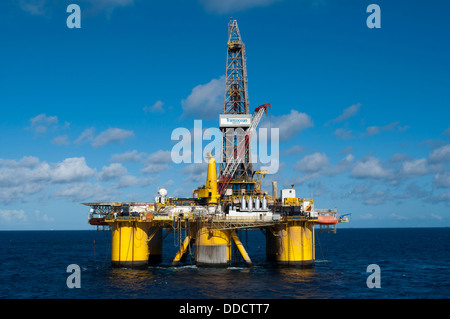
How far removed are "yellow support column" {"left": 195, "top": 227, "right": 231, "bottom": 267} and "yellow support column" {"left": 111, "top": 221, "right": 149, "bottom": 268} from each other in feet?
24.4

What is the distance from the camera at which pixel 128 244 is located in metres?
51.1

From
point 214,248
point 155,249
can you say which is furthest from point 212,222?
point 155,249

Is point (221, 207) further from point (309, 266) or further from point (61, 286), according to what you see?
point (61, 286)

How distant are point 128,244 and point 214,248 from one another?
10616mm

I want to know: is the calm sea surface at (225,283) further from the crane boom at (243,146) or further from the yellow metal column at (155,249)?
the crane boom at (243,146)

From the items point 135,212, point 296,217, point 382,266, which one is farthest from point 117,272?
point 382,266

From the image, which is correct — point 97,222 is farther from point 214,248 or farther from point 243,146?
point 243,146

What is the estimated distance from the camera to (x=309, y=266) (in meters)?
51.6

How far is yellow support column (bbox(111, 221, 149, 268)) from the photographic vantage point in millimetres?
50938

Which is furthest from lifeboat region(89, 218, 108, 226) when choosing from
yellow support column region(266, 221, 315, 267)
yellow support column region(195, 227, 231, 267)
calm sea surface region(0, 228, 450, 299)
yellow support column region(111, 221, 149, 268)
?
yellow support column region(266, 221, 315, 267)

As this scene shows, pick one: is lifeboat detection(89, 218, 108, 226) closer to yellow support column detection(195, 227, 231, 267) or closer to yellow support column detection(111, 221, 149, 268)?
yellow support column detection(111, 221, 149, 268)

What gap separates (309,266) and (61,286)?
2890 cm

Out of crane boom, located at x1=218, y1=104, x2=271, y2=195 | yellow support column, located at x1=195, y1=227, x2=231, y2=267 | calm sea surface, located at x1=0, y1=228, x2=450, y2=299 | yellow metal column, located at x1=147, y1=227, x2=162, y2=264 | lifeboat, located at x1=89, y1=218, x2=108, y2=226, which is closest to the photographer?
calm sea surface, located at x1=0, y1=228, x2=450, y2=299

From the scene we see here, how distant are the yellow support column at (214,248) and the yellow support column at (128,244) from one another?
7.43 m
